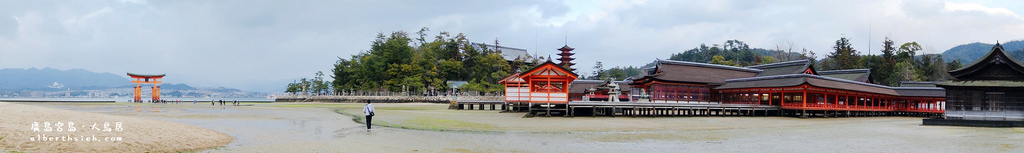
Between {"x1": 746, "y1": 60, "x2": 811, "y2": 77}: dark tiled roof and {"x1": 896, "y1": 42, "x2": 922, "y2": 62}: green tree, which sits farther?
{"x1": 896, "y1": 42, "x2": 922, "y2": 62}: green tree

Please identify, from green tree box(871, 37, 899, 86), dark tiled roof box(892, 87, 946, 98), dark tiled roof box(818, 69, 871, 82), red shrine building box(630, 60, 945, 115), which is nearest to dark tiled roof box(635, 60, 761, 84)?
red shrine building box(630, 60, 945, 115)

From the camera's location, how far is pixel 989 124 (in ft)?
70.1

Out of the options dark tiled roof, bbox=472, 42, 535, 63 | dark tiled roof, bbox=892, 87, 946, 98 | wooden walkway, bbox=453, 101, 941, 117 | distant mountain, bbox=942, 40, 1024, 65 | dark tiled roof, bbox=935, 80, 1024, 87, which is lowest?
wooden walkway, bbox=453, 101, 941, 117

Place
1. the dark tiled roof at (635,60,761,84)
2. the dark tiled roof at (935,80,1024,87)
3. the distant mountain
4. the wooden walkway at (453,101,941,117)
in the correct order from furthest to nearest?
the distant mountain
the dark tiled roof at (635,60,761,84)
the wooden walkway at (453,101,941,117)
the dark tiled roof at (935,80,1024,87)

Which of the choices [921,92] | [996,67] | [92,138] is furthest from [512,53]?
[92,138]

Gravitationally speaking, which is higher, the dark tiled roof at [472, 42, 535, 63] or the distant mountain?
the distant mountain

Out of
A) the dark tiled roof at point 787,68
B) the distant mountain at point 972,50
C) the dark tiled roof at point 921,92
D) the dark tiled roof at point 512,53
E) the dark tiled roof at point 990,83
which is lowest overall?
the dark tiled roof at point 921,92

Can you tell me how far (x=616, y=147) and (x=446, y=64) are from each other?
5428 cm

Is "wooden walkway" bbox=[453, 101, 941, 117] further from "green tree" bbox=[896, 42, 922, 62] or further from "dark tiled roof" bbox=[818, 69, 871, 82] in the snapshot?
"green tree" bbox=[896, 42, 922, 62]

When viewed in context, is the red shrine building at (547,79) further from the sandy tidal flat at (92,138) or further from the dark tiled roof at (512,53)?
the dark tiled roof at (512,53)

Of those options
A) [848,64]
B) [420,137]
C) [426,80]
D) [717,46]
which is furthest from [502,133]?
[717,46]

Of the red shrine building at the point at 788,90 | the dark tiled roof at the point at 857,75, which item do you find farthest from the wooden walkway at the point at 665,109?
the dark tiled roof at the point at 857,75

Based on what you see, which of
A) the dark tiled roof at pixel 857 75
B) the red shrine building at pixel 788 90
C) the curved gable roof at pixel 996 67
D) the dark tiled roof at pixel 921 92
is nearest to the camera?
the curved gable roof at pixel 996 67

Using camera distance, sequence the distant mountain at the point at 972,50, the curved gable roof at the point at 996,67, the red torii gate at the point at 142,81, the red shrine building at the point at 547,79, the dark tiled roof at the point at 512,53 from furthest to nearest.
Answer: the distant mountain at the point at 972,50 < the dark tiled roof at the point at 512,53 < the red torii gate at the point at 142,81 < the red shrine building at the point at 547,79 < the curved gable roof at the point at 996,67
